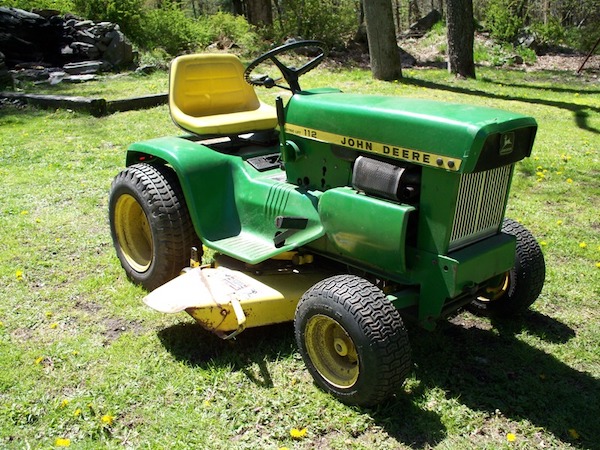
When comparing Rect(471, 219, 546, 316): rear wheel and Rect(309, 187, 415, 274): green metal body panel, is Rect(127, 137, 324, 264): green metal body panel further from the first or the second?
Rect(471, 219, 546, 316): rear wheel

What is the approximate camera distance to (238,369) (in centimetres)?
313

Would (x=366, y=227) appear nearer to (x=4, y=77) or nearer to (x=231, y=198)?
(x=231, y=198)

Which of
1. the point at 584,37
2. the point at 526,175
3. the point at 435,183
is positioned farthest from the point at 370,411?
the point at 584,37

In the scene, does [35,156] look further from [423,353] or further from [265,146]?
[423,353]

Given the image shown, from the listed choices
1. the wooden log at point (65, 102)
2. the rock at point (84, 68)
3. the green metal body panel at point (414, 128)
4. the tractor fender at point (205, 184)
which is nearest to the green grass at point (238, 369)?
the tractor fender at point (205, 184)

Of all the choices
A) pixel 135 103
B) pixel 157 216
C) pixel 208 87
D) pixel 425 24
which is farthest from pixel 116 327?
pixel 425 24

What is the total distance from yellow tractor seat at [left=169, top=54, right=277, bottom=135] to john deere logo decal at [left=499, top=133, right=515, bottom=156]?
177 centimetres

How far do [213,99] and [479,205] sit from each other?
7.20 ft

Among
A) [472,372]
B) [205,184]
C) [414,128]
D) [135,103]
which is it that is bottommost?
[472,372]

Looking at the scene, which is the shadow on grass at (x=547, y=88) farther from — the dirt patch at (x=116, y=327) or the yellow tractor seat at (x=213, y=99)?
the dirt patch at (x=116, y=327)

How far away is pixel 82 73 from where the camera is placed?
1216 cm

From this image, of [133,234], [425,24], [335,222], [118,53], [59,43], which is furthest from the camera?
[425,24]

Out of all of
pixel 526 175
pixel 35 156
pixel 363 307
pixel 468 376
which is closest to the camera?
pixel 363 307

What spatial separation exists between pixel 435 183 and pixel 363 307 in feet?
2.10
